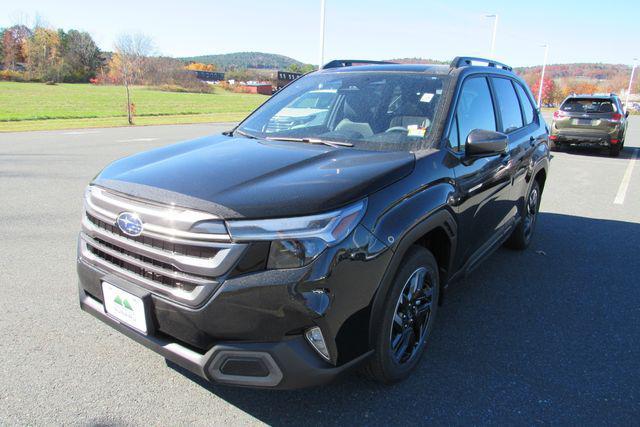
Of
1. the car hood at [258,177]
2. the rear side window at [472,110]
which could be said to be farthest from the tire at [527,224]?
the car hood at [258,177]

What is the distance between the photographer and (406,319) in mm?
2703

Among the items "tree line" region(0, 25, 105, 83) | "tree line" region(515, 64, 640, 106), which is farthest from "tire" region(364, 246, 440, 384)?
"tree line" region(0, 25, 105, 83)

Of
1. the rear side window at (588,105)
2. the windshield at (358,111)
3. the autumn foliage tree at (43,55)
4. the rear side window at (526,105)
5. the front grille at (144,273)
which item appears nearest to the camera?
the front grille at (144,273)

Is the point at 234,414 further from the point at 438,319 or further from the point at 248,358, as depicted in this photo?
the point at 438,319

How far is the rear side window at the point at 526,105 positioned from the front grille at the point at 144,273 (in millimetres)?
4030

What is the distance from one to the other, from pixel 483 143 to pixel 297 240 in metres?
1.57

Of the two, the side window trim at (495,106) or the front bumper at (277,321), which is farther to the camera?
the side window trim at (495,106)

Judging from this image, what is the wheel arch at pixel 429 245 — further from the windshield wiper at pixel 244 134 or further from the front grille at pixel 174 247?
the windshield wiper at pixel 244 134

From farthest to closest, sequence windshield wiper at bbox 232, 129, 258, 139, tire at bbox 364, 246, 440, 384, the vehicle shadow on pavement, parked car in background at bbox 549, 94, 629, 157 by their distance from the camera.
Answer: parked car in background at bbox 549, 94, 629, 157
windshield wiper at bbox 232, 129, 258, 139
the vehicle shadow on pavement
tire at bbox 364, 246, 440, 384

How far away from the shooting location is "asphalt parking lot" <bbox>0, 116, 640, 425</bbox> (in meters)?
2.51

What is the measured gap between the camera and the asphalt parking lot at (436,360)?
8.23 ft

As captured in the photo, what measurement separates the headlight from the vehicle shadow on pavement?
3.09 feet

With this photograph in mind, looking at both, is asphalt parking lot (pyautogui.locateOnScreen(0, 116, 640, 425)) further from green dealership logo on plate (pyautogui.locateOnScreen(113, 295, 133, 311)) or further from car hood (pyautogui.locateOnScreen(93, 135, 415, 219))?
car hood (pyautogui.locateOnScreen(93, 135, 415, 219))

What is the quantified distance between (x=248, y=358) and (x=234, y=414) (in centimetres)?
60
